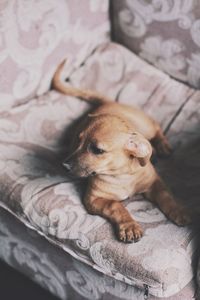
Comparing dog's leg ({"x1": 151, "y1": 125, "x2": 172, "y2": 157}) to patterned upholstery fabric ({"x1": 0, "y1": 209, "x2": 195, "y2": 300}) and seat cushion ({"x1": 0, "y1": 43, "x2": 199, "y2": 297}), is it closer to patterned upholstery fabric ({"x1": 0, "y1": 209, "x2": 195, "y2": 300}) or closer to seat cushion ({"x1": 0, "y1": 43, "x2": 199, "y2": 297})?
seat cushion ({"x1": 0, "y1": 43, "x2": 199, "y2": 297})

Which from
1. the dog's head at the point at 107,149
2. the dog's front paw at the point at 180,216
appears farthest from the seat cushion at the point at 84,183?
the dog's head at the point at 107,149

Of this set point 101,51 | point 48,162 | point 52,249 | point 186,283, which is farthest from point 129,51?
point 186,283

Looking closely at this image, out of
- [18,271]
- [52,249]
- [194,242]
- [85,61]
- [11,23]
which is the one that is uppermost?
[11,23]

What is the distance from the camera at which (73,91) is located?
1847 millimetres

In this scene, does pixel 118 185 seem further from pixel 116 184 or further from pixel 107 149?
pixel 107 149

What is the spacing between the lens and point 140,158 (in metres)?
1.39

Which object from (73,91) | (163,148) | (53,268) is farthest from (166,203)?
(73,91)

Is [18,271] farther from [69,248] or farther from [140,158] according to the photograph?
[140,158]

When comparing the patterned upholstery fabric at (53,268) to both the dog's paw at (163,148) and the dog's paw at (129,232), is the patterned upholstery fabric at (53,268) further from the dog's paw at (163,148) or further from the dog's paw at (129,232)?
the dog's paw at (163,148)

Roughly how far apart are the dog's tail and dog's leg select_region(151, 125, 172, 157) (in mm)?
215

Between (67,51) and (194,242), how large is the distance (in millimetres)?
887

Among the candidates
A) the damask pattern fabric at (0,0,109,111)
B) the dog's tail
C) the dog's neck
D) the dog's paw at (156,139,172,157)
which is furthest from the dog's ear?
the damask pattern fabric at (0,0,109,111)

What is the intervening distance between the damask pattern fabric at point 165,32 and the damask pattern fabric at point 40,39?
10 cm

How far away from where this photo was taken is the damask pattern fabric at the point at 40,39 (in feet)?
5.56
